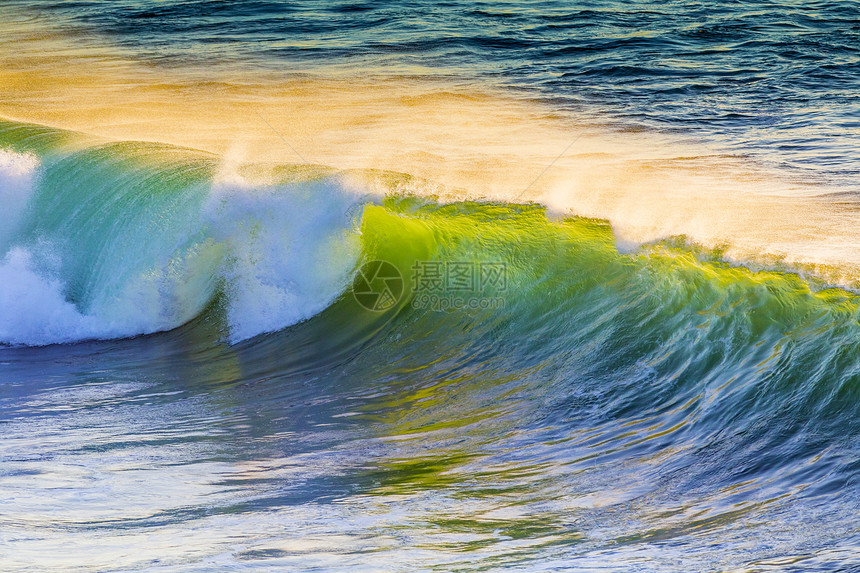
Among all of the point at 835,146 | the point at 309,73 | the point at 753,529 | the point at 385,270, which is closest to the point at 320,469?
the point at 753,529

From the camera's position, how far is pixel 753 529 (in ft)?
11.9

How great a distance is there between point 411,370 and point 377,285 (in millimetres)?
1353

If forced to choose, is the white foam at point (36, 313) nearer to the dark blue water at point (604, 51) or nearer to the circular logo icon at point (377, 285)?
the circular logo icon at point (377, 285)

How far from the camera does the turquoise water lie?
12.3ft

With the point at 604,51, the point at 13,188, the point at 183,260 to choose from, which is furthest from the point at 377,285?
the point at 604,51

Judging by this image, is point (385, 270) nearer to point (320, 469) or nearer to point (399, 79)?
point (320, 469)

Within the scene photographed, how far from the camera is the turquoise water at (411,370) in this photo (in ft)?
12.3

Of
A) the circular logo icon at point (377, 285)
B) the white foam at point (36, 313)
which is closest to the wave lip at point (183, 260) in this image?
the white foam at point (36, 313)

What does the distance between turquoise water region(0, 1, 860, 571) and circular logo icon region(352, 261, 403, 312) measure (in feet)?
0.08

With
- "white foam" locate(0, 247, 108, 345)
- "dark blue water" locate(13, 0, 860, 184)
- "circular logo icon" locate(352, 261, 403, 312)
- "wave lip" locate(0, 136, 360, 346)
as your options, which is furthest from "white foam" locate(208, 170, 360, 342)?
"dark blue water" locate(13, 0, 860, 184)

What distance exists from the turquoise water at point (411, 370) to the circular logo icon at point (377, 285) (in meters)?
0.02

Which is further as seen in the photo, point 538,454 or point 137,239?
point 137,239

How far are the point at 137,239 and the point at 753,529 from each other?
6.16 metres

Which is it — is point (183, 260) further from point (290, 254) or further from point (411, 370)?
point (411, 370)
